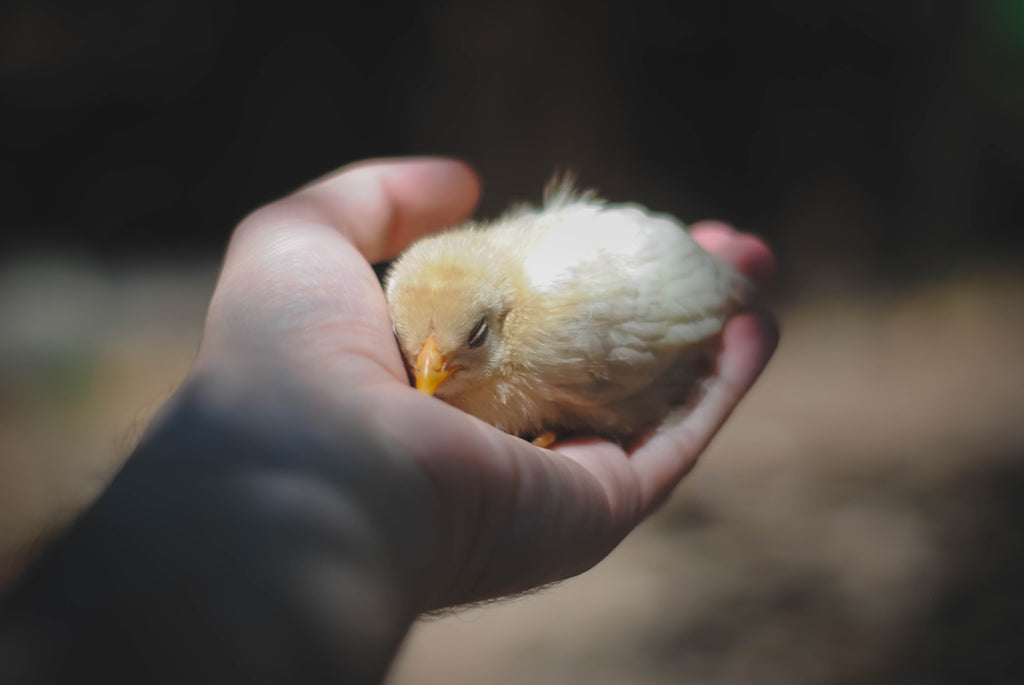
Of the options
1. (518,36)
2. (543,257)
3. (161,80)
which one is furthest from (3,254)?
(543,257)

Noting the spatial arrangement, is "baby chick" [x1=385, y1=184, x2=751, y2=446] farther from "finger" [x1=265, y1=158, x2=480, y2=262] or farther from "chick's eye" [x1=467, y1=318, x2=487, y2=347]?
"finger" [x1=265, y1=158, x2=480, y2=262]

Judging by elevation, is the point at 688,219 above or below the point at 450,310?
below

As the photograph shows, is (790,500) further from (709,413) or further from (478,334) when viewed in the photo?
(478,334)

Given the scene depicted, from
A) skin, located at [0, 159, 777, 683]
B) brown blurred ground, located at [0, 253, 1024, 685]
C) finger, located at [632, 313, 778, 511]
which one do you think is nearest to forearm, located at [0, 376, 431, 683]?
skin, located at [0, 159, 777, 683]

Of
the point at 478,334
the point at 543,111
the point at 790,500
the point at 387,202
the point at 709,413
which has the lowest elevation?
the point at 790,500

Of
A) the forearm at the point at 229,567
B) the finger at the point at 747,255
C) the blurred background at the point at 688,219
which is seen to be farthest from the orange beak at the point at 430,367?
the blurred background at the point at 688,219

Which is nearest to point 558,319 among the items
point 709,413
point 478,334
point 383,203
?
point 478,334

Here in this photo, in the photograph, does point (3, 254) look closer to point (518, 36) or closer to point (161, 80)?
point (161, 80)

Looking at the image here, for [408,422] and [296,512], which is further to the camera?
[408,422]
